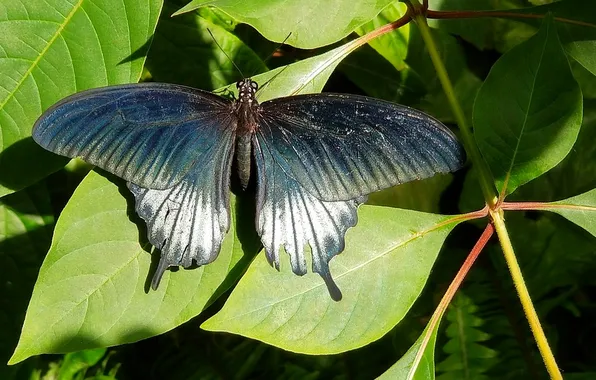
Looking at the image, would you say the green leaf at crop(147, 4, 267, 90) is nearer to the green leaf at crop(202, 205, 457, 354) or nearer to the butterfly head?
the butterfly head

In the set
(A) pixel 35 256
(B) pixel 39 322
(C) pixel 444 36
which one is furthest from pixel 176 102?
(C) pixel 444 36

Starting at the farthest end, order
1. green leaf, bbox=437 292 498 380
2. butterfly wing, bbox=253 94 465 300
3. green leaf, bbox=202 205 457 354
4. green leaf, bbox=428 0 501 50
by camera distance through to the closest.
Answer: green leaf, bbox=437 292 498 380 → green leaf, bbox=428 0 501 50 → butterfly wing, bbox=253 94 465 300 → green leaf, bbox=202 205 457 354

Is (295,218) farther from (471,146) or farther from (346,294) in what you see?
(471,146)

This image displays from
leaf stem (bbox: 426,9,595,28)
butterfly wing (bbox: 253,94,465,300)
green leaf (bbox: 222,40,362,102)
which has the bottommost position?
butterfly wing (bbox: 253,94,465,300)

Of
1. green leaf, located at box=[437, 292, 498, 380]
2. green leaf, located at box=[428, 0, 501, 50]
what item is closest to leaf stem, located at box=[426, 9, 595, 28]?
green leaf, located at box=[428, 0, 501, 50]

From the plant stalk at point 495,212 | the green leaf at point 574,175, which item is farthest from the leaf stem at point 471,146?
the green leaf at point 574,175

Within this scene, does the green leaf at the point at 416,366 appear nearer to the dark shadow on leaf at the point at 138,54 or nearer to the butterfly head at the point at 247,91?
the butterfly head at the point at 247,91

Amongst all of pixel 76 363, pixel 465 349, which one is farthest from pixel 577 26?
pixel 76 363
